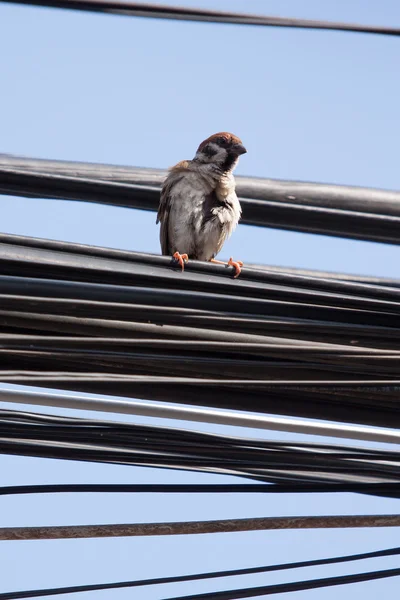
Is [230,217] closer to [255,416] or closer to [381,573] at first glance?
[255,416]

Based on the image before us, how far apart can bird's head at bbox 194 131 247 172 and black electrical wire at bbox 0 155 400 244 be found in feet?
6.60

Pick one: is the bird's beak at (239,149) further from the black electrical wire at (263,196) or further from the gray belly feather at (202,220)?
the black electrical wire at (263,196)

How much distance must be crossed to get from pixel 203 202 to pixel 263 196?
6.20ft

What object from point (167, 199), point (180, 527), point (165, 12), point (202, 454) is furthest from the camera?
point (167, 199)

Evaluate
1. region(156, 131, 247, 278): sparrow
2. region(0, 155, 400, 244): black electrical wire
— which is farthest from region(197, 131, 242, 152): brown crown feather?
region(0, 155, 400, 244): black electrical wire

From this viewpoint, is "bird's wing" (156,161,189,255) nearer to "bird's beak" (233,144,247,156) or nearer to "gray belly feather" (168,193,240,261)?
"gray belly feather" (168,193,240,261)

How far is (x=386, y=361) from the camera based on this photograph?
11.2ft

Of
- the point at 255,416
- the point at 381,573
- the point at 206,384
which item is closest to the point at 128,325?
the point at 206,384

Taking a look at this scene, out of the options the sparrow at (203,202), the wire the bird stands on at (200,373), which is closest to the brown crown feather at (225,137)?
the sparrow at (203,202)

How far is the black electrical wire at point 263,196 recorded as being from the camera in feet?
12.9

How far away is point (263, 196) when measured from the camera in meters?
4.67

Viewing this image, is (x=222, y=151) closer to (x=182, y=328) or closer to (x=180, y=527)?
(x=182, y=328)

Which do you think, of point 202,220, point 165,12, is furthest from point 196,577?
point 202,220

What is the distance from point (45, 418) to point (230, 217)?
3221 millimetres
